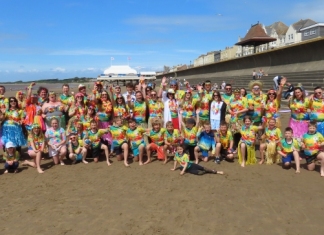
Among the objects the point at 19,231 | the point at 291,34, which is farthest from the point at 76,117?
the point at 291,34

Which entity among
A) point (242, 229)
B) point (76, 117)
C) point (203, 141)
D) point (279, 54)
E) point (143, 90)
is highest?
point (279, 54)

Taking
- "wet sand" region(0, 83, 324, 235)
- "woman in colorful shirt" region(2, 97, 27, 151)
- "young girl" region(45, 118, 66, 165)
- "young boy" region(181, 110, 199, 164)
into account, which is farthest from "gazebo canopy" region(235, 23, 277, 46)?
"woman in colorful shirt" region(2, 97, 27, 151)

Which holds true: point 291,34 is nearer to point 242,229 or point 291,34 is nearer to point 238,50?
point 238,50

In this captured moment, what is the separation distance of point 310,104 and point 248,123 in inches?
51.9

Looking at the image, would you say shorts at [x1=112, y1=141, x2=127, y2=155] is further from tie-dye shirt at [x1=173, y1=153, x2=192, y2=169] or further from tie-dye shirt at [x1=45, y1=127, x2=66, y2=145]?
tie-dye shirt at [x1=173, y1=153, x2=192, y2=169]

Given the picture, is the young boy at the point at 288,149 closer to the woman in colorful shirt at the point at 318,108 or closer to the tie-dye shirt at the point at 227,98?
the woman in colorful shirt at the point at 318,108

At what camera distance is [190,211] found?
439 centimetres

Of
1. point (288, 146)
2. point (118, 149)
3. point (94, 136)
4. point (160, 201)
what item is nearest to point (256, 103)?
point (288, 146)

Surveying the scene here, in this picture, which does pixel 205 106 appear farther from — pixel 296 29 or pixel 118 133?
pixel 296 29

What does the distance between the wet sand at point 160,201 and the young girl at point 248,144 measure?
28 cm

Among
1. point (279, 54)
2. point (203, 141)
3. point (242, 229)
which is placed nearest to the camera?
point (242, 229)

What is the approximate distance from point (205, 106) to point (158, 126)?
1372mm

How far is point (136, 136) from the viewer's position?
7238 mm

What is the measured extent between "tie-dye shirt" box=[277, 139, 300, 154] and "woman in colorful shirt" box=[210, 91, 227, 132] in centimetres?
155
